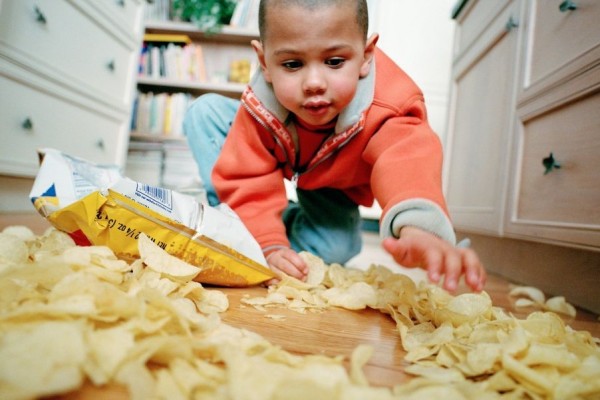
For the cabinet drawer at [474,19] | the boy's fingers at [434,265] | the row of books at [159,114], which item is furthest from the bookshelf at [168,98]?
the boy's fingers at [434,265]

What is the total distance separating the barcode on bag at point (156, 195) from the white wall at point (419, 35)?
2079 millimetres

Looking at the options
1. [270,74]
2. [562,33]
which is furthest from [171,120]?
[562,33]

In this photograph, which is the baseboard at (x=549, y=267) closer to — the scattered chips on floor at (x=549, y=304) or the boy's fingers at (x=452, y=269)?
the scattered chips on floor at (x=549, y=304)

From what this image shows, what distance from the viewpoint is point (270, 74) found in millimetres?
708

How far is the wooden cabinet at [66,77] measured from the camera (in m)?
1.21

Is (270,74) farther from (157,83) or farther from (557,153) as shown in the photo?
(157,83)

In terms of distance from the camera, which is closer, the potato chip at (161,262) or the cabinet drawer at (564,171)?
the potato chip at (161,262)

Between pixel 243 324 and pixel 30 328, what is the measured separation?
8.8 inches

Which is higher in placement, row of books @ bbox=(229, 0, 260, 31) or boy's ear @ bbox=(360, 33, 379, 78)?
row of books @ bbox=(229, 0, 260, 31)

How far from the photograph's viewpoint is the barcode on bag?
0.57m

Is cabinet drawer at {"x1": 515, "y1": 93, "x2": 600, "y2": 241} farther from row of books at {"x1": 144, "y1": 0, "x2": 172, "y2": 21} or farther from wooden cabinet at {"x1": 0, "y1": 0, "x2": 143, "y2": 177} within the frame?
row of books at {"x1": 144, "y1": 0, "x2": 172, "y2": 21}

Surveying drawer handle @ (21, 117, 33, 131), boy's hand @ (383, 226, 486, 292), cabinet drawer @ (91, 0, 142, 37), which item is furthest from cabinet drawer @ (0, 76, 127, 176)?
boy's hand @ (383, 226, 486, 292)

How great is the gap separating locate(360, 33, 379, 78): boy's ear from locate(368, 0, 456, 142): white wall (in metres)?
1.77

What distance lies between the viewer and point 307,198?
1.05 m
